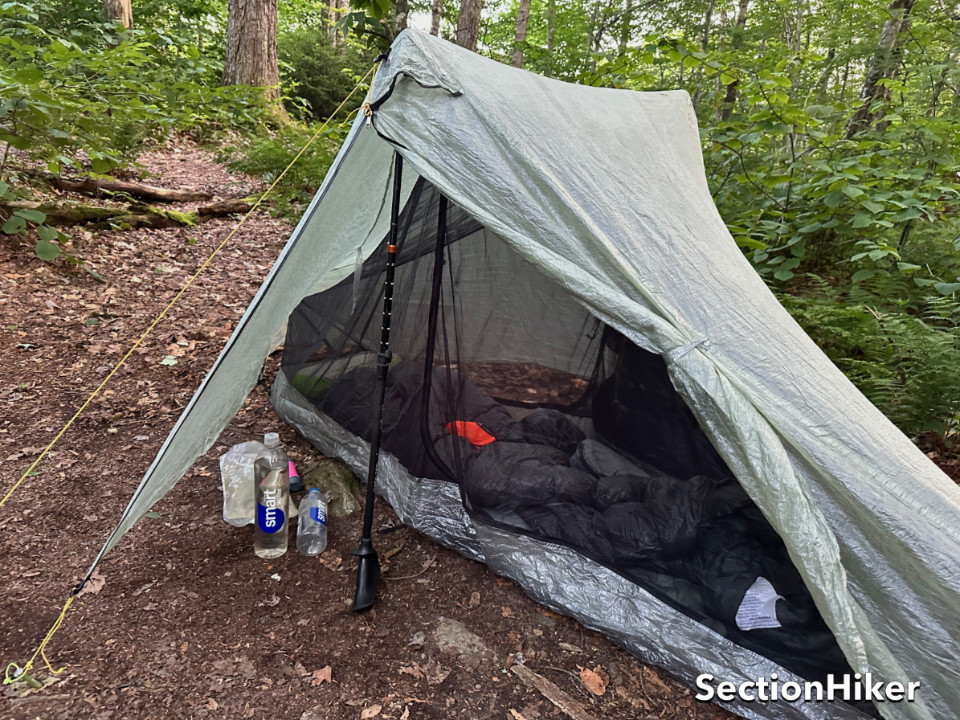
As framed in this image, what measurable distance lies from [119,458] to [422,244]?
1.84 m

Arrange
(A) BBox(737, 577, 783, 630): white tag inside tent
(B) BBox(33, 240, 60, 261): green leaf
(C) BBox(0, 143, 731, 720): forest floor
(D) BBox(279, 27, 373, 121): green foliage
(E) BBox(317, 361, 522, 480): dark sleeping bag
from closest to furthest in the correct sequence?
1. (C) BBox(0, 143, 731, 720): forest floor
2. (A) BBox(737, 577, 783, 630): white tag inside tent
3. (E) BBox(317, 361, 522, 480): dark sleeping bag
4. (B) BBox(33, 240, 60, 261): green leaf
5. (D) BBox(279, 27, 373, 121): green foliage

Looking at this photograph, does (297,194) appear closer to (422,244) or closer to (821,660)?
(422,244)

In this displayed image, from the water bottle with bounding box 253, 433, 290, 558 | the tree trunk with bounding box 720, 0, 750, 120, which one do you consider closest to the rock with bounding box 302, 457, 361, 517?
the water bottle with bounding box 253, 433, 290, 558

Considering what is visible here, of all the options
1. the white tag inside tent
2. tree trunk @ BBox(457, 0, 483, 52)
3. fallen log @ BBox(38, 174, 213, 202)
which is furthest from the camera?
tree trunk @ BBox(457, 0, 483, 52)

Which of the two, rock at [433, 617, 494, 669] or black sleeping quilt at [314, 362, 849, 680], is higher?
black sleeping quilt at [314, 362, 849, 680]

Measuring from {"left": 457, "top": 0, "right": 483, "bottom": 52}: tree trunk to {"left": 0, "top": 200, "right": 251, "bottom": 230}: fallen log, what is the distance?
3.04 m

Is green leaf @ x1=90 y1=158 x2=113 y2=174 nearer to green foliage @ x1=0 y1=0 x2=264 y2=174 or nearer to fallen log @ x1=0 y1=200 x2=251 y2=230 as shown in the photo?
green foliage @ x1=0 y1=0 x2=264 y2=174

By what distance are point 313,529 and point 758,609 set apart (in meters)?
1.69

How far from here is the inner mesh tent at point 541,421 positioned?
201 centimetres

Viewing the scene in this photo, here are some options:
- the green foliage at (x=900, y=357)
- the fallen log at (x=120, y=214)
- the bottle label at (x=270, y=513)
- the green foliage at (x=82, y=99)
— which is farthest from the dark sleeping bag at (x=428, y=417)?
the fallen log at (x=120, y=214)

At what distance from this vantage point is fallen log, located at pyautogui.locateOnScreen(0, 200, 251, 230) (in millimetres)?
4477

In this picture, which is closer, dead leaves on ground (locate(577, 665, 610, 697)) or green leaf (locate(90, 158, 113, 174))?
dead leaves on ground (locate(577, 665, 610, 697))

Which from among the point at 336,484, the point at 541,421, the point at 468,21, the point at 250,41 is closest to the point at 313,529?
the point at 336,484

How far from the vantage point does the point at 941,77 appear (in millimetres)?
4094
